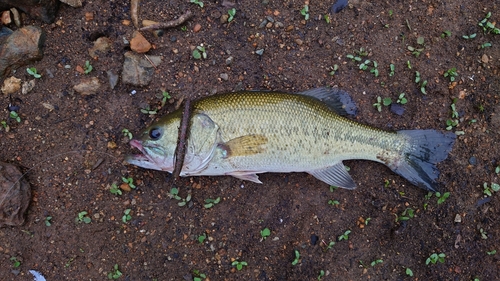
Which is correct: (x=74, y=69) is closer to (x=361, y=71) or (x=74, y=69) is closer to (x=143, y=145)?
(x=143, y=145)

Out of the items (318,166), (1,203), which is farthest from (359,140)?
(1,203)

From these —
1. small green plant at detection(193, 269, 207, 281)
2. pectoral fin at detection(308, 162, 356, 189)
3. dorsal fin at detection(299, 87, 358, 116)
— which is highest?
dorsal fin at detection(299, 87, 358, 116)

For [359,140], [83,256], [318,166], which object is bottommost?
[83,256]

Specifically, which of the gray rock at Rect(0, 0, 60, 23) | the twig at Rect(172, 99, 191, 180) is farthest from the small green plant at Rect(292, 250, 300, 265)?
the gray rock at Rect(0, 0, 60, 23)

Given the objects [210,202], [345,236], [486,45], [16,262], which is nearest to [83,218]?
[16,262]

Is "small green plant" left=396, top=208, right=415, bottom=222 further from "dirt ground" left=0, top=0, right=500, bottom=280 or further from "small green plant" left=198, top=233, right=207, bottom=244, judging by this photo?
"small green plant" left=198, top=233, right=207, bottom=244

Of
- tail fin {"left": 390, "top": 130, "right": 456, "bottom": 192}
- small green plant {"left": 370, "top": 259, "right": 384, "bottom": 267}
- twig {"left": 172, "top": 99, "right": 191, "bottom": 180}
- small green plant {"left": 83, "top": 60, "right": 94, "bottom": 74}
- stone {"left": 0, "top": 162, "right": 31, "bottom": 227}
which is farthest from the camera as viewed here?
small green plant {"left": 370, "top": 259, "right": 384, "bottom": 267}
